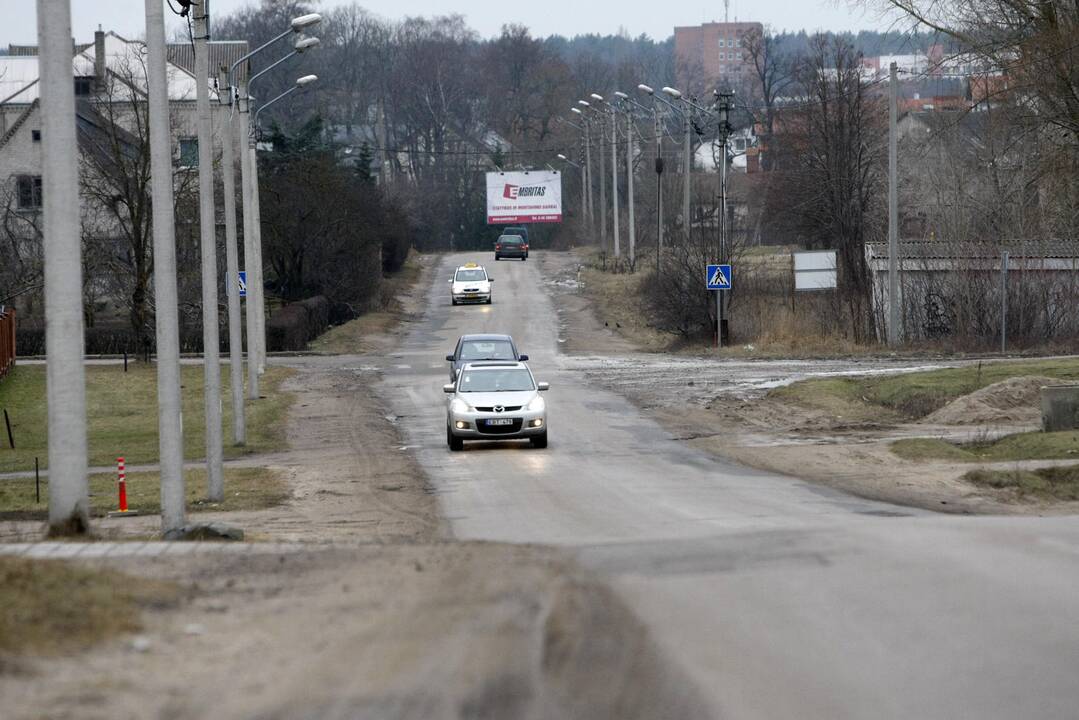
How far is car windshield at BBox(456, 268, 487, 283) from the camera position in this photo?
66688mm

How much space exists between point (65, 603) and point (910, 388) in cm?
2562

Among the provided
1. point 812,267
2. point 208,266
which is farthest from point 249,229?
point 812,267

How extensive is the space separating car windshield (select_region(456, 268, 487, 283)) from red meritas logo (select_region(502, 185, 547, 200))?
33217 millimetres

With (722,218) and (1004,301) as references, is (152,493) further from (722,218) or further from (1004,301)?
(1004,301)

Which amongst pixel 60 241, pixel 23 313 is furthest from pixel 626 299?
pixel 60 241

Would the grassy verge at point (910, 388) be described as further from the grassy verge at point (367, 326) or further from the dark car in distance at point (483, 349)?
the grassy verge at point (367, 326)

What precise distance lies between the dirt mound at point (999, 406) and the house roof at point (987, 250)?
15.9 metres

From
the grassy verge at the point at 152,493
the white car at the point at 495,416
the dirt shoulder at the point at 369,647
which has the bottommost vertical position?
the grassy verge at the point at 152,493

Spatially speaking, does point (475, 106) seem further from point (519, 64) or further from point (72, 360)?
point (72, 360)

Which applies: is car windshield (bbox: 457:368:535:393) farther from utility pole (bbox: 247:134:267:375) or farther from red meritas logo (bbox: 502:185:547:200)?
red meritas logo (bbox: 502:185:547:200)

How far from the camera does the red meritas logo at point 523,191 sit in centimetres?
10019

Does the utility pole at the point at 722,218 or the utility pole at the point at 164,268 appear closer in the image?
the utility pole at the point at 164,268

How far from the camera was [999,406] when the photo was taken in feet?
89.0

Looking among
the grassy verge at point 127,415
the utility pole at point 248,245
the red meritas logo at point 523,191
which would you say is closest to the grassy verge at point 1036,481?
the grassy verge at point 127,415
